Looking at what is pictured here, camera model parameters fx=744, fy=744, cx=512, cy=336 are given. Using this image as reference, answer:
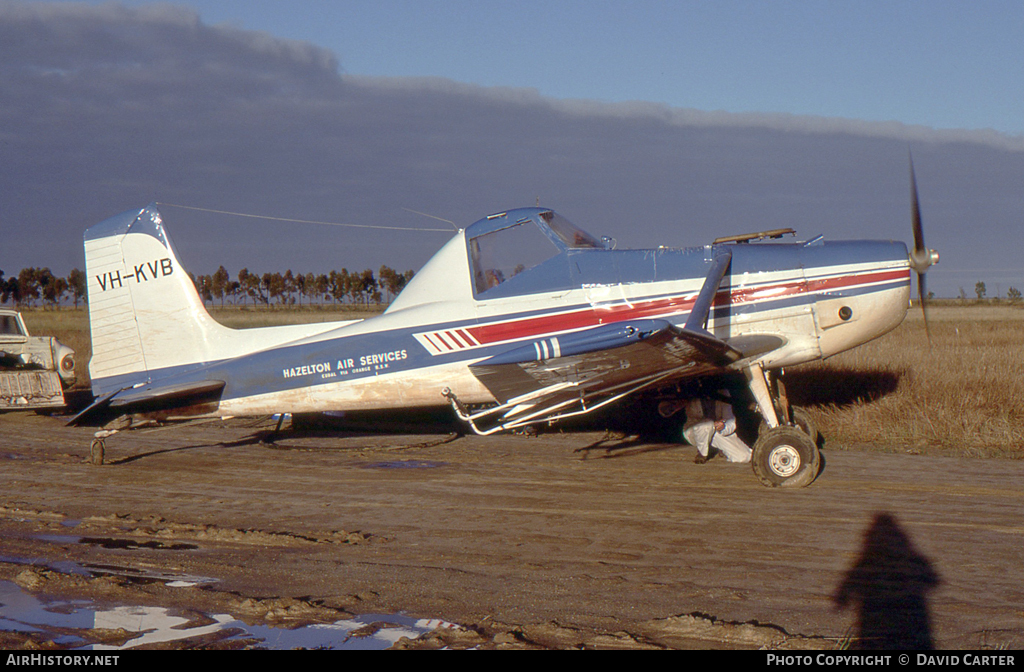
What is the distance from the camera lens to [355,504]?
23.1 ft

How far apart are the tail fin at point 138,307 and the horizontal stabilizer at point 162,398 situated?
1.58ft

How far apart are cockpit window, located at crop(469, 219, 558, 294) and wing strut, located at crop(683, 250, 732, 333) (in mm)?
1715

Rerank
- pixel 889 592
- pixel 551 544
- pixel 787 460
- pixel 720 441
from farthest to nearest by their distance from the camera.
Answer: pixel 720 441 < pixel 787 460 < pixel 551 544 < pixel 889 592

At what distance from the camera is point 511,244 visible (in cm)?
818

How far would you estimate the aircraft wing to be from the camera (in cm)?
676

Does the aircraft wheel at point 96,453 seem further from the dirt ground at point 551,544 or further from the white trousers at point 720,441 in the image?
the white trousers at point 720,441

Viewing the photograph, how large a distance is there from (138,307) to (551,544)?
250 inches

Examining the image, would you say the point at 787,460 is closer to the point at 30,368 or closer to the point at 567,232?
the point at 567,232

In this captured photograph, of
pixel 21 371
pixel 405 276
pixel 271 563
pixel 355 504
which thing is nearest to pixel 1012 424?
pixel 355 504

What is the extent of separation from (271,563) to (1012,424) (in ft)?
30.6

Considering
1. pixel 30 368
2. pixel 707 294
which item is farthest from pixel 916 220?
pixel 30 368

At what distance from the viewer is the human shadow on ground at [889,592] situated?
372 centimetres

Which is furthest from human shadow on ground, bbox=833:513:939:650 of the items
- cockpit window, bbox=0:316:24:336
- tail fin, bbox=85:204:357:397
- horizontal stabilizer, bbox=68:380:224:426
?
cockpit window, bbox=0:316:24:336

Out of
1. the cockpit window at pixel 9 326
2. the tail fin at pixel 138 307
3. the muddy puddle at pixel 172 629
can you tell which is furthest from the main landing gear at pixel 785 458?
the cockpit window at pixel 9 326
